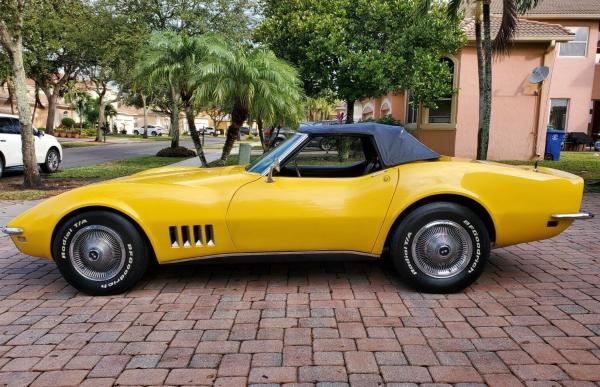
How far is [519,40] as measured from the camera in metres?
16.0

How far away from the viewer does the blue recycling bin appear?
16.5 m

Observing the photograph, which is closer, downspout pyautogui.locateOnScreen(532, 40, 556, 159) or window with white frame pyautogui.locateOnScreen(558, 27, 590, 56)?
downspout pyautogui.locateOnScreen(532, 40, 556, 159)

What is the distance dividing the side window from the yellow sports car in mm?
277

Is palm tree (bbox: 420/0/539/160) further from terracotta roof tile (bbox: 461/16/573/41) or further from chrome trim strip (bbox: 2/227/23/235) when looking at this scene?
chrome trim strip (bbox: 2/227/23/235)

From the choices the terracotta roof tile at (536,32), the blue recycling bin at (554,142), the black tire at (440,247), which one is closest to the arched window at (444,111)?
the terracotta roof tile at (536,32)

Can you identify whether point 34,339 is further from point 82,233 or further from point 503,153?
point 503,153

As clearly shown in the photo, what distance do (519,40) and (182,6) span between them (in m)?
13.1

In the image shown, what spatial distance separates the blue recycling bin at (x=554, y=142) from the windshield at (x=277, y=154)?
15482mm

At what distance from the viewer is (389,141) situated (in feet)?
12.8

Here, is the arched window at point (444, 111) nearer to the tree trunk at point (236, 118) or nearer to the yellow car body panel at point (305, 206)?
the tree trunk at point (236, 118)

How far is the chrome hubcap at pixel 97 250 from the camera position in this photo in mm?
3684

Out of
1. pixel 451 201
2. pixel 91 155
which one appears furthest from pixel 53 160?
pixel 451 201

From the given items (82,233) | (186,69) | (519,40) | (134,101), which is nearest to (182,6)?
(186,69)

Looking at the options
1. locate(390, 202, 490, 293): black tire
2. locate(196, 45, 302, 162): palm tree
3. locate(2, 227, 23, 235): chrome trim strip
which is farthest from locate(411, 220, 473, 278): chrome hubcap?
locate(196, 45, 302, 162): palm tree
